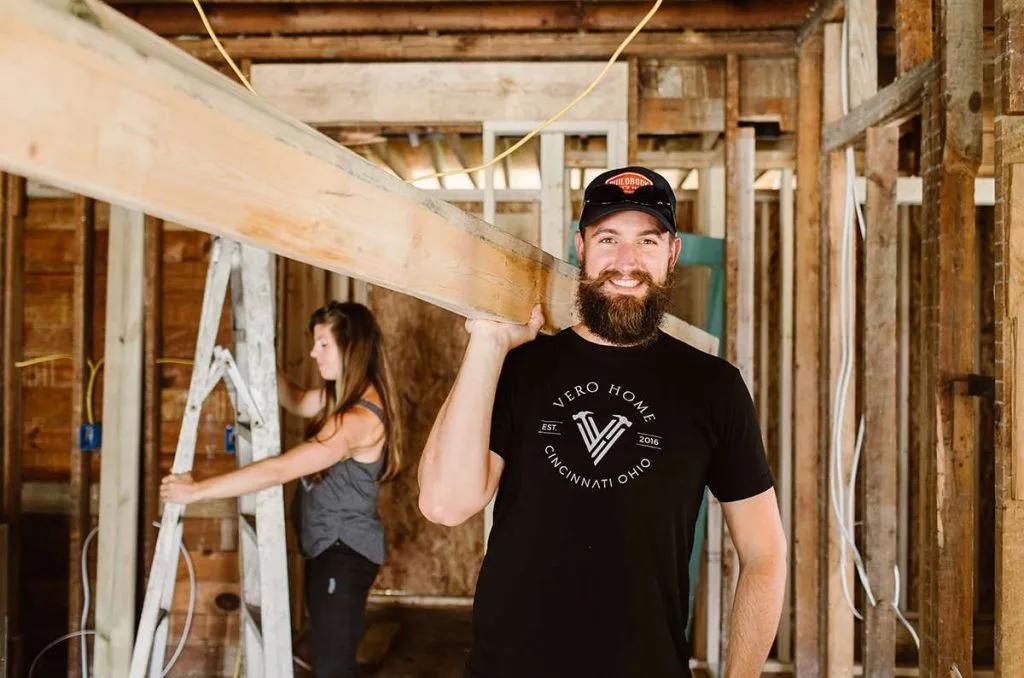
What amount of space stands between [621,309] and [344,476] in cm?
134

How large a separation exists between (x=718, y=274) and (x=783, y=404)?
698mm

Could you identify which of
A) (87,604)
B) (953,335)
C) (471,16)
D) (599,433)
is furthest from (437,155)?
(599,433)

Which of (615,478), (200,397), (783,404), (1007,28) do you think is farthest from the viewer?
(783,404)

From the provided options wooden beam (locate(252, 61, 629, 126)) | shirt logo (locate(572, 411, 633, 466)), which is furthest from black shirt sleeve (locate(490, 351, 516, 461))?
wooden beam (locate(252, 61, 629, 126))

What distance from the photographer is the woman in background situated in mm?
2117

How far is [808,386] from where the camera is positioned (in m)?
2.76

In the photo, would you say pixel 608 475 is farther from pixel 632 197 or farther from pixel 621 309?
pixel 632 197

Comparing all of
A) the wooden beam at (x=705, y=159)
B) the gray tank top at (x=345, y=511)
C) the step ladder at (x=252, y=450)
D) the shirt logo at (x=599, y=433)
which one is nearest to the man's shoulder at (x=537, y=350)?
the shirt logo at (x=599, y=433)

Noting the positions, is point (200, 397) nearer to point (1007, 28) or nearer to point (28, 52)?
point (28, 52)

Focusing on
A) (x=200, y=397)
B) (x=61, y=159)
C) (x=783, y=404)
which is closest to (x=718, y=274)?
(x=783, y=404)

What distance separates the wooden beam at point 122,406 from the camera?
2.57 meters

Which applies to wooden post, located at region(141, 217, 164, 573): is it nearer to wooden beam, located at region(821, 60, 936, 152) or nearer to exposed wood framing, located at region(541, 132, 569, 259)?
exposed wood framing, located at region(541, 132, 569, 259)

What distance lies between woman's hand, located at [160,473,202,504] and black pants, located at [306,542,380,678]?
1.59ft

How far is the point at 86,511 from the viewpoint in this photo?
3.02 meters
